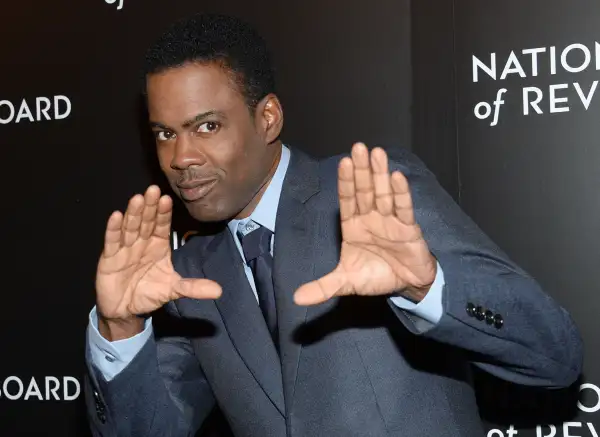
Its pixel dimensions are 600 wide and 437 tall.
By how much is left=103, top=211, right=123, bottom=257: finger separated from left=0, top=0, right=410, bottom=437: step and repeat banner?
0.93 metres

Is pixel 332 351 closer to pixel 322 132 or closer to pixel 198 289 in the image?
pixel 198 289

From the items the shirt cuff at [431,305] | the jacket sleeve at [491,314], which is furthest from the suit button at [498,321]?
the shirt cuff at [431,305]

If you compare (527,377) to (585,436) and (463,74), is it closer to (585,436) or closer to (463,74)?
(585,436)

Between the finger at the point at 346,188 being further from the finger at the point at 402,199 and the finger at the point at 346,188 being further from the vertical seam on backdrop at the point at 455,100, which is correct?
the vertical seam on backdrop at the point at 455,100

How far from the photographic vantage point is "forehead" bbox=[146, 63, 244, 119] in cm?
174

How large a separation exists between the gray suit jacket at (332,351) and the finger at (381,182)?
17cm

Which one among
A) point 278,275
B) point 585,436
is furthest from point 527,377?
point 585,436

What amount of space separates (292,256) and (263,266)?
90mm

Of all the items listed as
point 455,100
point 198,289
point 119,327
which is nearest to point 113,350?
point 119,327

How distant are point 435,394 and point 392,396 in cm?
9

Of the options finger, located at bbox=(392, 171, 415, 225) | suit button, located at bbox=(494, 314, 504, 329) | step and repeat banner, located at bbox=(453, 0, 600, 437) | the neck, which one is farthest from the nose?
step and repeat banner, located at bbox=(453, 0, 600, 437)

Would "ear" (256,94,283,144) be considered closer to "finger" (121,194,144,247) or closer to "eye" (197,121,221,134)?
"eye" (197,121,221,134)

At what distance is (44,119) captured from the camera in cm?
268

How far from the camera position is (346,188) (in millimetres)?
1306
